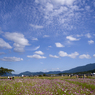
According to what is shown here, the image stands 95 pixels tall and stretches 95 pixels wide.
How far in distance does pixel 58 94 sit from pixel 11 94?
393 centimetres

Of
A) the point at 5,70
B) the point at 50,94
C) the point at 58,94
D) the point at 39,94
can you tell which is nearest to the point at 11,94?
the point at 39,94

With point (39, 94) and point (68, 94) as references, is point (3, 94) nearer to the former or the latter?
point (39, 94)

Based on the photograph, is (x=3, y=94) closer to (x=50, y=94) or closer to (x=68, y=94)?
(x=50, y=94)

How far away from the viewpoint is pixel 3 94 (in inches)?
316

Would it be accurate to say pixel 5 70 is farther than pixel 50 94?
Yes

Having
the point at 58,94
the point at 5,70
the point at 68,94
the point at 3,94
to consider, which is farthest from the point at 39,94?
the point at 5,70

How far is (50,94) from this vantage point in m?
7.90

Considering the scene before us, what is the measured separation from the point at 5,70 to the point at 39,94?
6307 centimetres

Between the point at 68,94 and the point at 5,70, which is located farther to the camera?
the point at 5,70

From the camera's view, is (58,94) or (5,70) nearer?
(58,94)

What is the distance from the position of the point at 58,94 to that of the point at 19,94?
325cm

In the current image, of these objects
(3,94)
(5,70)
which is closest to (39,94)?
(3,94)

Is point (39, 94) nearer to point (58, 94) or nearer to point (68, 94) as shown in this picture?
point (58, 94)

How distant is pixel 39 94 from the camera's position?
791 cm
